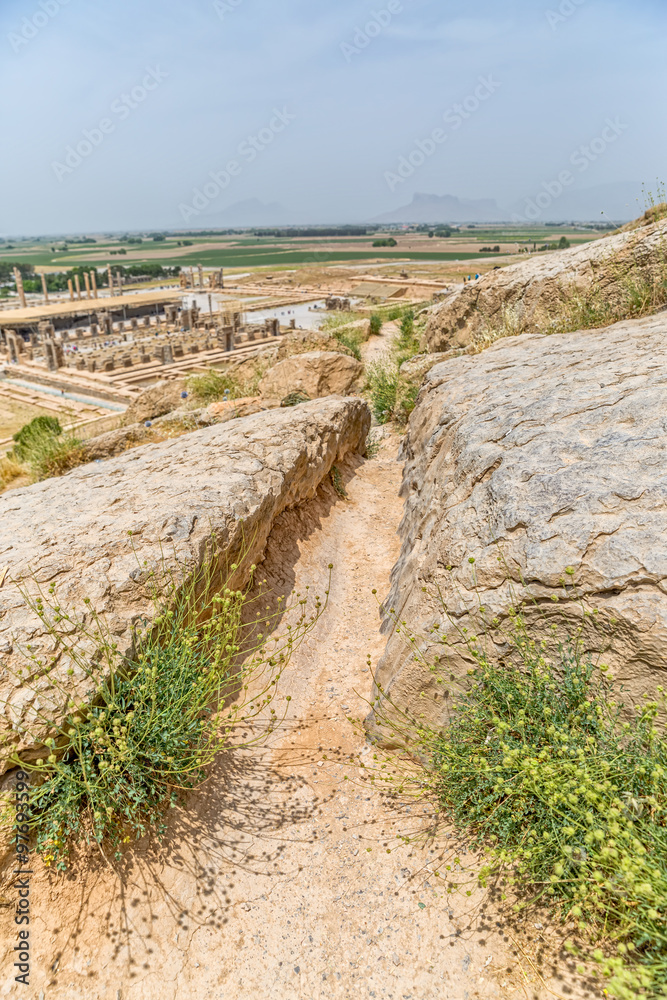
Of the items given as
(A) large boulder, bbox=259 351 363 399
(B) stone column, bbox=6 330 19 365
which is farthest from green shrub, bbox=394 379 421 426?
(B) stone column, bbox=6 330 19 365

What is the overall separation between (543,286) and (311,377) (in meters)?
3.88

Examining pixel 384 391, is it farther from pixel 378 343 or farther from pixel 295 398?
pixel 378 343

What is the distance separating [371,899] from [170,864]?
3.15ft

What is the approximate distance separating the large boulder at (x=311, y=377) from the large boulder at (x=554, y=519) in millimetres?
5041

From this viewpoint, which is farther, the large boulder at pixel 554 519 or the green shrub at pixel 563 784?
the large boulder at pixel 554 519

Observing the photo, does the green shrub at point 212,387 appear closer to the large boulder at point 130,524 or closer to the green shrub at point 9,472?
the green shrub at point 9,472

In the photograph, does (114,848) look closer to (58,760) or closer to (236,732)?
(58,760)

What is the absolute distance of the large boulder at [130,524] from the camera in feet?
8.72

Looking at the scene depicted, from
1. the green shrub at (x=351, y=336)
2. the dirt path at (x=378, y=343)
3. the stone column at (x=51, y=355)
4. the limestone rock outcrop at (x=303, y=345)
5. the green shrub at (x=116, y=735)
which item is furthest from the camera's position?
the stone column at (x=51, y=355)

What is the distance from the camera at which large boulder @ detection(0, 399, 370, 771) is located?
105 inches

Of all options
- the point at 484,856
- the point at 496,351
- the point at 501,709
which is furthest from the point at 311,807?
the point at 496,351

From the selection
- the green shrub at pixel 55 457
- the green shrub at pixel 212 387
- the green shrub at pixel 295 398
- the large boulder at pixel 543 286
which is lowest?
the green shrub at pixel 55 457

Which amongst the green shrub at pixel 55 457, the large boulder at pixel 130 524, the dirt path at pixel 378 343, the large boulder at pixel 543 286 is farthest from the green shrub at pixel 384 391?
the green shrub at pixel 55 457

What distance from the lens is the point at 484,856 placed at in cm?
245
